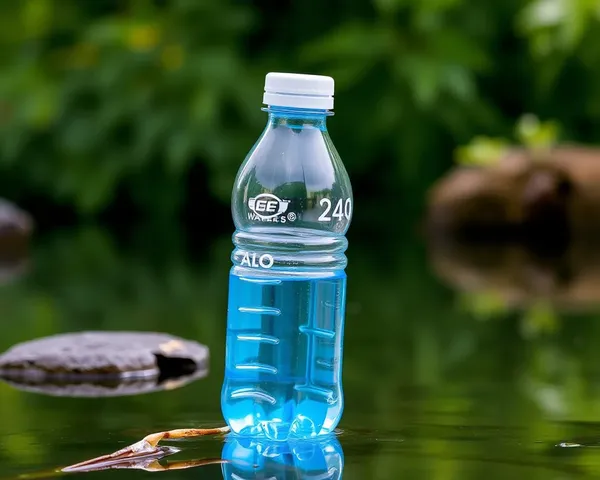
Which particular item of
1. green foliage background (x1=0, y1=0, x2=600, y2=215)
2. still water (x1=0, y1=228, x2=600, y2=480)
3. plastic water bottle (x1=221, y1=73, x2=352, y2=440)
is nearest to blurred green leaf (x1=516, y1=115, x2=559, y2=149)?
green foliage background (x1=0, y1=0, x2=600, y2=215)

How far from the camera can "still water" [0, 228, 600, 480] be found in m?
1.59

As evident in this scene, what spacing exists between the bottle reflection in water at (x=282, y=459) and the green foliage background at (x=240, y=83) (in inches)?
193

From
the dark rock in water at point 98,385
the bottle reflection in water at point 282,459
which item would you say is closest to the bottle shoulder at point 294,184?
the bottle reflection in water at point 282,459

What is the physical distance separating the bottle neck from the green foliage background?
4.76 m

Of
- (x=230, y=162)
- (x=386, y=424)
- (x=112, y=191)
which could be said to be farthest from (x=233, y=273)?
(x=112, y=191)

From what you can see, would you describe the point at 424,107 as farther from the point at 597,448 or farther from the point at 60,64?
the point at 597,448

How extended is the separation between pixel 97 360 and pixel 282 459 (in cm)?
92

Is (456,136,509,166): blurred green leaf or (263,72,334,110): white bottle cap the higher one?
(456,136,509,166): blurred green leaf

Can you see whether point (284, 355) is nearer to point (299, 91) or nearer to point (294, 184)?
point (294, 184)

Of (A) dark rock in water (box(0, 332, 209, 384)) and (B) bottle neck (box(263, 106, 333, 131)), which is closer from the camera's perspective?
(B) bottle neck (box(263, 106, 333, 131))

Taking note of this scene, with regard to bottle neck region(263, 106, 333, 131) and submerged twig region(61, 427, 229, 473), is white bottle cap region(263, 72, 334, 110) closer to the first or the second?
bottle neck region(263, 106, 333, 131)

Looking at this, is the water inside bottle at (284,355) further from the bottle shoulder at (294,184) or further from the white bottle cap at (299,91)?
the white bottle cap at (299,91)

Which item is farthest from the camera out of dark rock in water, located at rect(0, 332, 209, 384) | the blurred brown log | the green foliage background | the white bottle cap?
the green foliage background

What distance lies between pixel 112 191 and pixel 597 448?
6059mm
